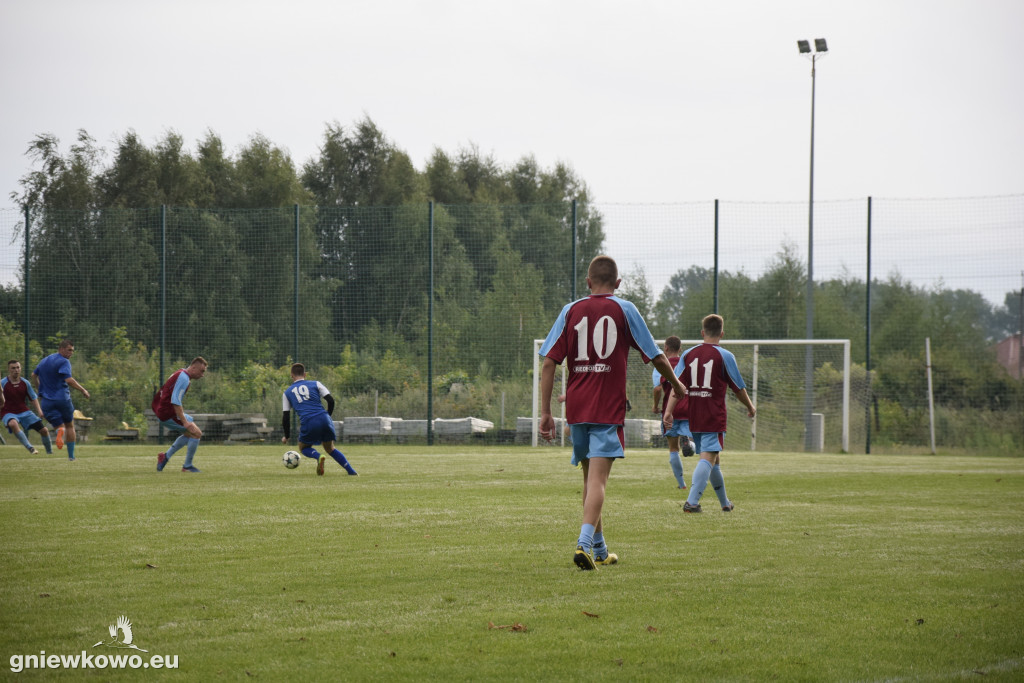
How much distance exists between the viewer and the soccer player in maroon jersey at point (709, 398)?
9.69 metres

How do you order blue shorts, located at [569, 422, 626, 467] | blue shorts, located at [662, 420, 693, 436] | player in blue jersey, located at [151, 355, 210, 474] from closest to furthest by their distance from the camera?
1. blue shorts, located at [569, 422, 626, 467]
2. blue shorts, located at [662, 420, 693, 436]
3. player in blue jersey, located at [151, 355, 210, 474]

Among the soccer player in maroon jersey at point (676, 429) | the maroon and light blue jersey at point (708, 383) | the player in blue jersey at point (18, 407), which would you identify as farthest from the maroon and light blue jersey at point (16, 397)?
the maroon and light blue jersey at point (708, 383)

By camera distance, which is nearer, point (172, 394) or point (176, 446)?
point (172, 394)

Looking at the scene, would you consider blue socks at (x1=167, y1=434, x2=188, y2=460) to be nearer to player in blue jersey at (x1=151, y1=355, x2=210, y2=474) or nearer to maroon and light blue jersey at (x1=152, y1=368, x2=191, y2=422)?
player in blue jersey at (x1=151, y1=355, x2=210, y2=474)

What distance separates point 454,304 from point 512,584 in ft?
63.9

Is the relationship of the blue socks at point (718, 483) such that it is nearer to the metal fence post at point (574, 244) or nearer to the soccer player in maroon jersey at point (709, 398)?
the soccer player in maroon jersey at point (709, 398)

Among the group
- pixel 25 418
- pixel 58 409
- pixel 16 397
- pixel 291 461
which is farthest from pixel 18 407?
pixel 291 461

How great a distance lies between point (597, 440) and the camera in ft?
22.3

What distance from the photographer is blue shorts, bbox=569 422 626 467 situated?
6766mm

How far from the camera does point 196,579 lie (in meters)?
6.20

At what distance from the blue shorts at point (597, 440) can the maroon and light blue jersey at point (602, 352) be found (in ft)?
0.23

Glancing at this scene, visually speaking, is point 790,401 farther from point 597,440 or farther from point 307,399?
point 597,440

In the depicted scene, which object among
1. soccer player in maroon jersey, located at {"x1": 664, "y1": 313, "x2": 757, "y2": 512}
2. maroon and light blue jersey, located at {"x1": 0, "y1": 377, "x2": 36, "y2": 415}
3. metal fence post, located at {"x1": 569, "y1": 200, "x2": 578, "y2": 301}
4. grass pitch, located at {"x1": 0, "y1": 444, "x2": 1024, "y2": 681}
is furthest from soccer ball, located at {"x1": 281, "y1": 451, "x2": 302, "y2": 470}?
metal fence post, located at {"x1": 569, "y1": 200, "x2": 578, "y2": 301}

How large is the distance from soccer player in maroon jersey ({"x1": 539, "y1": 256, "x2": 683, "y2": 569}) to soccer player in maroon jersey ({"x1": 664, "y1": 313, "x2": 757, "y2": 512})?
2942 millimetres
